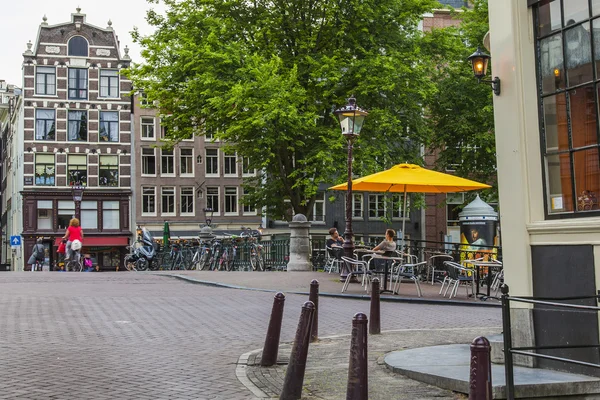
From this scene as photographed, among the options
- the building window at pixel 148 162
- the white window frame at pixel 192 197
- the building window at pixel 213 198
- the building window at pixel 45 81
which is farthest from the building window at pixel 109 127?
the building window at pixel 213 198

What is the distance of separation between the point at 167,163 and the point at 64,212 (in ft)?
24.3

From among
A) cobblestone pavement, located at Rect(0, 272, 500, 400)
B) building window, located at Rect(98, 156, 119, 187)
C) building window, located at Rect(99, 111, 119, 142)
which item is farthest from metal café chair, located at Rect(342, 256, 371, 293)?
building window, located at Rect(99, 111, 119, 142)

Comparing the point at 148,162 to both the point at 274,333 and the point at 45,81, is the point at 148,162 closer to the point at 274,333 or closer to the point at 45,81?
the point at 45,81

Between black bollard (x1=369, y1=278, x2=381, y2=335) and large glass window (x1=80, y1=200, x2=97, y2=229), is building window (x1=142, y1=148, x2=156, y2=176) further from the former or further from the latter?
black bollard (x1=369, y1=278, x2=381, y2=335)

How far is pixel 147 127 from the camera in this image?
5428 cm

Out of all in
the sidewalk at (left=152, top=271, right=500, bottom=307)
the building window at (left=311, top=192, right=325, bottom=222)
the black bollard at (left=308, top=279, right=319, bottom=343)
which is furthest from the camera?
the building window at (left=311, top=192, right=325, bottom=222)

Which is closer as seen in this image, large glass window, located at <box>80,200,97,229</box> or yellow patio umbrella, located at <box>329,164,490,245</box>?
yellow patio umbrella, located at <box>329,164,490,245</box>

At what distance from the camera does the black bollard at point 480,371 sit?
4242 mm

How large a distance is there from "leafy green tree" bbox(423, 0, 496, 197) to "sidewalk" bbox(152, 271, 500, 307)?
49.7 ft

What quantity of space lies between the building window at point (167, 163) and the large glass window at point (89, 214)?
5.12 m

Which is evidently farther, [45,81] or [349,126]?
[45,81]

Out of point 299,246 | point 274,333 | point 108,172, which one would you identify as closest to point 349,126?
point 299,246

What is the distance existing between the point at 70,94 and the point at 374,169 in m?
32.2

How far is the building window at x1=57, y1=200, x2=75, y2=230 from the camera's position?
176 ft
